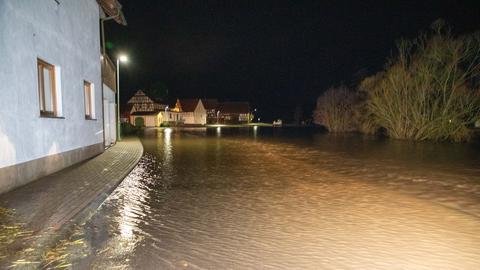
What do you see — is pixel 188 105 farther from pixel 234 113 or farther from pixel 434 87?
pixel 434 87

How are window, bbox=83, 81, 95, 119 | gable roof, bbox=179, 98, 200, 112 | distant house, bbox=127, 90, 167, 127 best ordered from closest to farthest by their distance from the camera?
1. window, bbox=83, 81, 95, 119
2. distant house, bbox=127, 90, 167, 127
3. gable roof, bbox=179, 98, 200, 112

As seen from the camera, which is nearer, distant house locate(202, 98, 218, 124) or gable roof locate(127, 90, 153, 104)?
gable roof locate(127, 90, 153, 104)

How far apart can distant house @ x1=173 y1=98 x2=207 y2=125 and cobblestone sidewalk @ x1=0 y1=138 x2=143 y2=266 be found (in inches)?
2537

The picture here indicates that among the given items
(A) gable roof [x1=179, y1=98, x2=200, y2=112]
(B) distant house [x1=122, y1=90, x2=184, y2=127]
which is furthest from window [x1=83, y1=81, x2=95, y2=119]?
(A) gable roof [x1=179, y1=98, x2=200, y2=112]

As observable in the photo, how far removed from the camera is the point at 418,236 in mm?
4820

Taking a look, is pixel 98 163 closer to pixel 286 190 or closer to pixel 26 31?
pixel 26 31

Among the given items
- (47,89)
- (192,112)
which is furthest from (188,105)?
(47,89)

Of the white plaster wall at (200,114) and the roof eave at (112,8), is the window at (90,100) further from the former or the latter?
the white plaster wall at (200,114)

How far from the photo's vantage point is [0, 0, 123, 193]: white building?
22.3ft

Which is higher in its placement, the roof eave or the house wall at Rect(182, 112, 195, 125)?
the roof eave

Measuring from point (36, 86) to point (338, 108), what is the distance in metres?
41.3

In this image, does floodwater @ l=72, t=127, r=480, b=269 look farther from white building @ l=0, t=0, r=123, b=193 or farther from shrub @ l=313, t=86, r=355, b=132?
shrub @ l=313, t=86, r=355, b=132

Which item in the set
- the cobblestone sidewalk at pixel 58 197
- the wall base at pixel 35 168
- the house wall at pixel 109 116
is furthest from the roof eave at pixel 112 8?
the cobblestone sidewalk at pixel 58 197

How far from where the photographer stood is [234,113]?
86.0m
